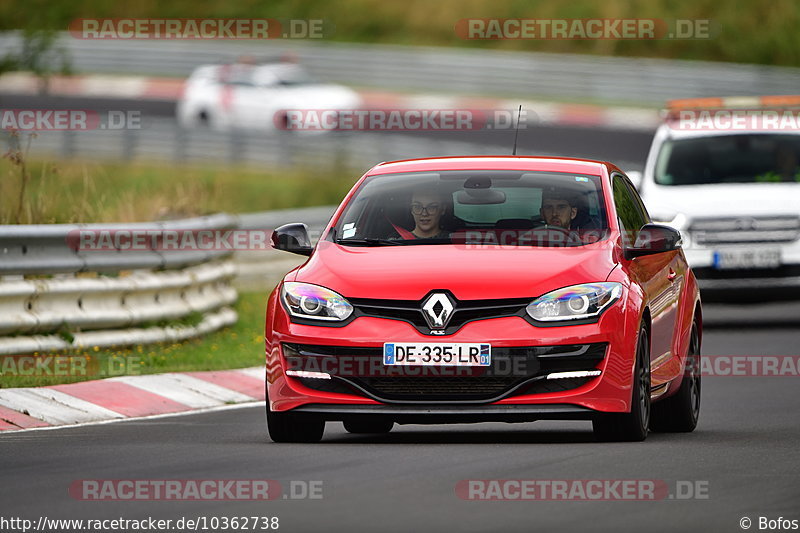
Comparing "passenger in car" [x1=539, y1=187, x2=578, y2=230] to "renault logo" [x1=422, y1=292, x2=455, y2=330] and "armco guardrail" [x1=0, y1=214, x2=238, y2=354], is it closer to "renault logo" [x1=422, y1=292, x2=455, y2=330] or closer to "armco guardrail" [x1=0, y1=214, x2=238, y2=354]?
"renault logo" [x1=422, y1=292, x2=455, y2=330]

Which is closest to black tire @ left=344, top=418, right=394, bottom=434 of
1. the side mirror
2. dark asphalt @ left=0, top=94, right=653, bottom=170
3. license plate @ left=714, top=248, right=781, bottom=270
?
the side mirror

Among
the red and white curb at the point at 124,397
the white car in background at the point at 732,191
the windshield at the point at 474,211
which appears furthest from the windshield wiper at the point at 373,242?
the white car in background at the point at 732,191

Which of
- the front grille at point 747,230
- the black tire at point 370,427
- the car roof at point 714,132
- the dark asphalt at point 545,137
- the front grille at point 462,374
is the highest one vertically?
the front grille at point 462,374

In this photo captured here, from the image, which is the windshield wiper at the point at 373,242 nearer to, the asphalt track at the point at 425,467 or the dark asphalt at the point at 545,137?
the asphalt track at the point at 425,467

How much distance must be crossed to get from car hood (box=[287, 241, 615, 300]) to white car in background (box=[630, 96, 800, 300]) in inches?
326

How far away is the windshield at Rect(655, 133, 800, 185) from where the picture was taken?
20.5m

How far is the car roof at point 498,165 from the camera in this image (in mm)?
11539

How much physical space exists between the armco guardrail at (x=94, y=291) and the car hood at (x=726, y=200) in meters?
4.66

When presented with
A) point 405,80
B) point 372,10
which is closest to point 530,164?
point 405,80

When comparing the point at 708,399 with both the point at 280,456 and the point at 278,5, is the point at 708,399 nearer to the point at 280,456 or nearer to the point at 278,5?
the point at 280,456

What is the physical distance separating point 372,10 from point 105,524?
5409 centimetres

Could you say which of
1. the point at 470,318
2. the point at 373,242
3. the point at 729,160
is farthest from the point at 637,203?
the point at 729,160

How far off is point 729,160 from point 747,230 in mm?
1347

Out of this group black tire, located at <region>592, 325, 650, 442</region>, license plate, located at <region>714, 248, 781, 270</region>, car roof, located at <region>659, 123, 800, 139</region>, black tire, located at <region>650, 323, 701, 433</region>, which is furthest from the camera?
car roof, located at <region>659, 123, 800, 139</region>
